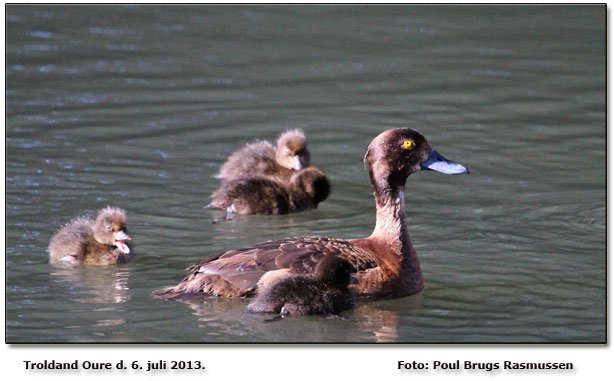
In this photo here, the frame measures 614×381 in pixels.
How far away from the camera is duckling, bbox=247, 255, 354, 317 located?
22.9ft

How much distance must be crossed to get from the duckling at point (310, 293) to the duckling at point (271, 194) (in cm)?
273

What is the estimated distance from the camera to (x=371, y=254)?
7480 millimetres


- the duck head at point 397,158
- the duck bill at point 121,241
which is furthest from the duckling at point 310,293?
the duck bill at point 121,241

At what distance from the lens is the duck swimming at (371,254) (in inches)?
282

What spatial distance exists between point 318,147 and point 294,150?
1.03 meters

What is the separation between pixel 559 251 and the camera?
869 cm

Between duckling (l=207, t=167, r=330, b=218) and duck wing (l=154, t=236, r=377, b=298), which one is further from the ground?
duckling (l=207, t=167, r=330, b=218)

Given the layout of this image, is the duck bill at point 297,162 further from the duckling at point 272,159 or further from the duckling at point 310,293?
the duckling at point 310,293

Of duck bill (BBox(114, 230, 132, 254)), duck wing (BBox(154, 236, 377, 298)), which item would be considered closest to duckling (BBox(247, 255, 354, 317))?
duck wing (BBox(154, 236, 377, 298))

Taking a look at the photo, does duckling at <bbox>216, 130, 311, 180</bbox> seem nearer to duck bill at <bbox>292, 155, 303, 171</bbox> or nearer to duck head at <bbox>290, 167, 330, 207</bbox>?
duck bill at <bbox>292, 155, 303, 171</bbox>

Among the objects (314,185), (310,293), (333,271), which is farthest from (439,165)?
(314,185)

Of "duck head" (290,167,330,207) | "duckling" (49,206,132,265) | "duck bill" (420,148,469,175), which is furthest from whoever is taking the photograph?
"duck head" (290,167,330,207)

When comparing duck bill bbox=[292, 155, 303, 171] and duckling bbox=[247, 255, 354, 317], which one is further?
duck bill bbox=[292, 155, 303, 171]

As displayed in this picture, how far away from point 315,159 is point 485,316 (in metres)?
4.31
